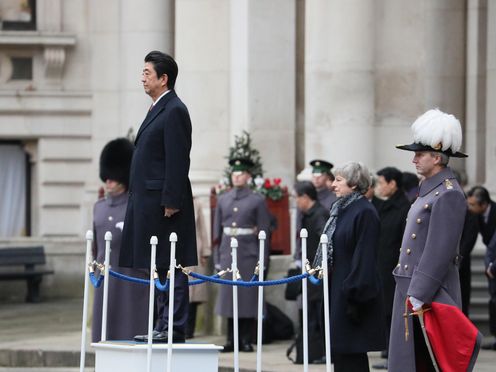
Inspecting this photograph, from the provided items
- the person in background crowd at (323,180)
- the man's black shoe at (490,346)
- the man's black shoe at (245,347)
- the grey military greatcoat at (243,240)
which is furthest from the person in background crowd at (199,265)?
the man's black shoe at (490,346)

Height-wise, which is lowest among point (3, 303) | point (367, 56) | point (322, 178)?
point (3, 303)

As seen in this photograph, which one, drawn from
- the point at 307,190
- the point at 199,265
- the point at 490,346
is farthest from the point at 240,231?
the point at 490,346

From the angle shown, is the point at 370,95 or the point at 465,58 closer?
the point at 370,95

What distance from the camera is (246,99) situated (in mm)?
17609

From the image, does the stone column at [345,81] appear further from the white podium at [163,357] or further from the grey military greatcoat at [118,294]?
the white podium at [163,357]

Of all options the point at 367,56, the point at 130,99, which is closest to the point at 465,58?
the point at 367,56

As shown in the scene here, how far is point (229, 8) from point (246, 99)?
4.23ft

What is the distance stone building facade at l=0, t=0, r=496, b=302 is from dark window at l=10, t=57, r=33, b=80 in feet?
0.08

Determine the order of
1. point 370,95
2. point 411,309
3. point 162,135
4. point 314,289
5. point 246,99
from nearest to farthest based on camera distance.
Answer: point 411,309, point 162,135, point 314,289, point 370,95, point 246,99

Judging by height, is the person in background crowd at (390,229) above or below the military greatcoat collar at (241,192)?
below

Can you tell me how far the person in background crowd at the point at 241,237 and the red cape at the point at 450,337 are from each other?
5.98 metres

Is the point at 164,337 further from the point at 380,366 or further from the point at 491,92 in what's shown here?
the point at 491,92

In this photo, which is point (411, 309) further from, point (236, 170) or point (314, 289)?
point (236, 170)

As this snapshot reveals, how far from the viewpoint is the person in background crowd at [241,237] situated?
15078 millimetres
